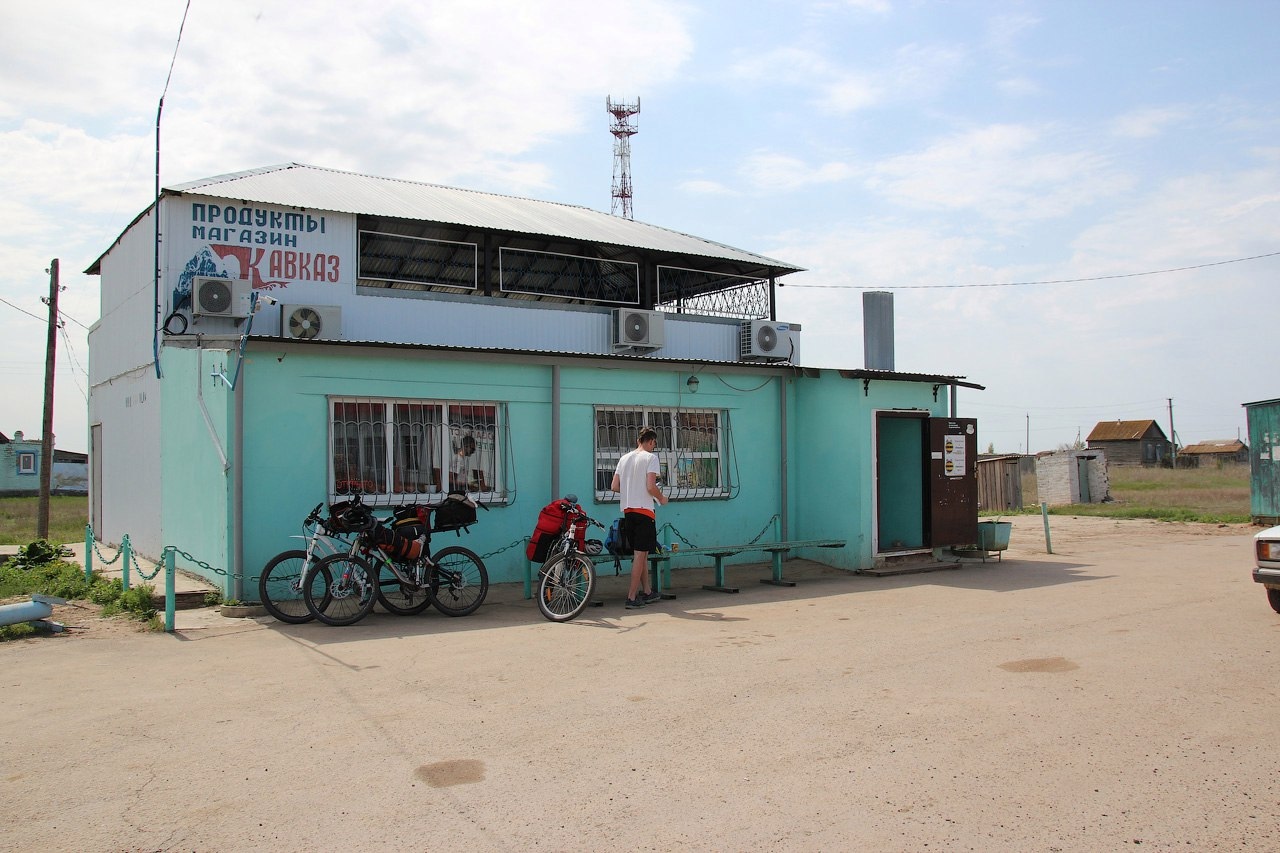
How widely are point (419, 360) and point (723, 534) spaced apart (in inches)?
187

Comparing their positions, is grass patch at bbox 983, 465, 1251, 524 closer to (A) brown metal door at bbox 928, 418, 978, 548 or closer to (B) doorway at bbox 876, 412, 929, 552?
(B) doorway at bbox 876, 412, 929, 552

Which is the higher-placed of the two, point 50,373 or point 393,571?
point 50,373

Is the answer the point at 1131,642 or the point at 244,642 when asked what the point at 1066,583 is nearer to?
the point at 1131,642

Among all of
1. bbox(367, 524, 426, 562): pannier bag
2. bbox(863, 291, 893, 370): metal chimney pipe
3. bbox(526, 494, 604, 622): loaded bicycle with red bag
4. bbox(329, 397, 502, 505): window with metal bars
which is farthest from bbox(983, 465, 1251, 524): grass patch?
bbox(367, 524, 426, 562): pannier bag

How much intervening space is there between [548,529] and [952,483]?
20.5 ft

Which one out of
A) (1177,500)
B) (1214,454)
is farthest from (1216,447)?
(1177,500)

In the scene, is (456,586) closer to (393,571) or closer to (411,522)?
(393,571)

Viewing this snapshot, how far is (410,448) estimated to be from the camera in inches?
442

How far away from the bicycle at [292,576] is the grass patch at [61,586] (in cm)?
97

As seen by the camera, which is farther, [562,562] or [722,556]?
[722,556]

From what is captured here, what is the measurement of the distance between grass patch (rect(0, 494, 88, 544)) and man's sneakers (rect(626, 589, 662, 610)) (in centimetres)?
1303

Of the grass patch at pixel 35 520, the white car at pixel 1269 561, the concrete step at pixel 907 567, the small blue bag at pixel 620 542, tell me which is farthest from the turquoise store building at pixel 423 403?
the white car at pixel 1269 561

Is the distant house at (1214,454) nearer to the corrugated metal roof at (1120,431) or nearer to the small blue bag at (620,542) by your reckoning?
the corrugated metal roof at (1120,431)

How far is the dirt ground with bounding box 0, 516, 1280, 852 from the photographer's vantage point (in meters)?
4.13
